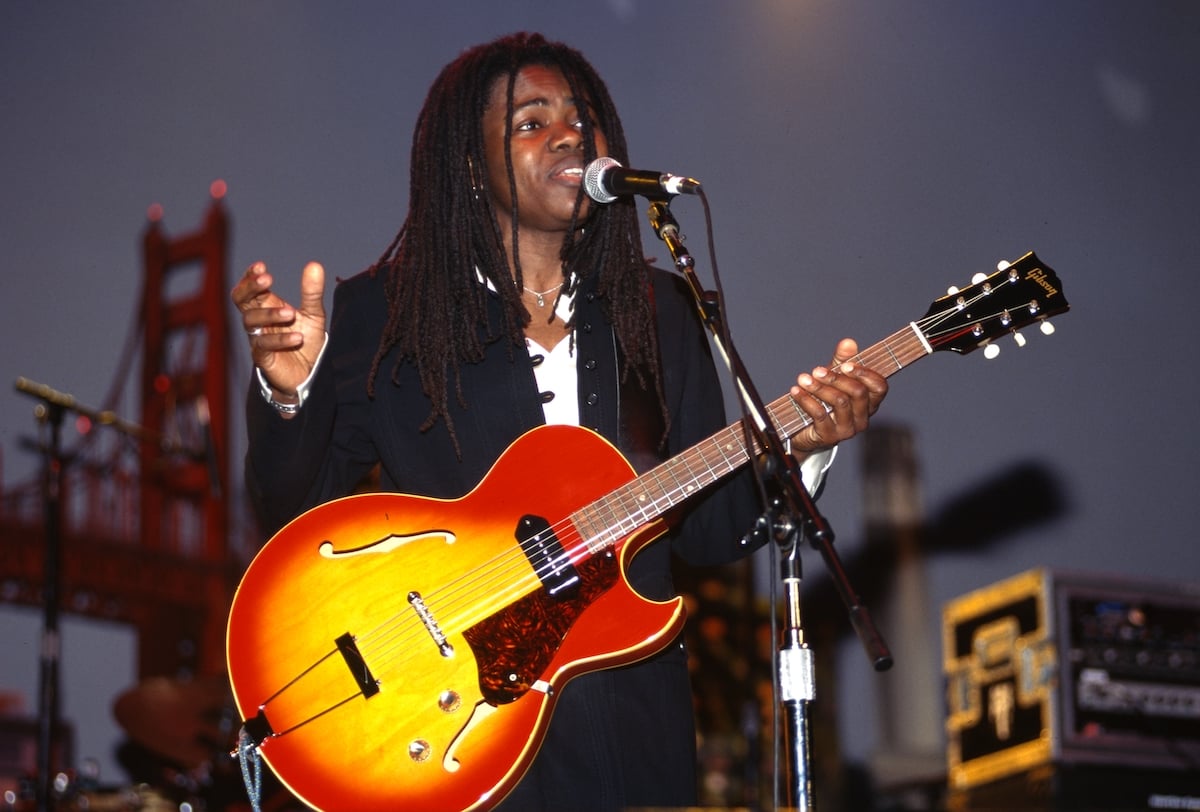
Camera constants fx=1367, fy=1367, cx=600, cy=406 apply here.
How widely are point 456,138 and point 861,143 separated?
2.99 meters

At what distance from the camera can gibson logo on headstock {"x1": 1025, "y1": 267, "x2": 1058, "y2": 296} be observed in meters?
2.54

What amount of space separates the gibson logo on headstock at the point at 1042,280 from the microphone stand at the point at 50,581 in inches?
124

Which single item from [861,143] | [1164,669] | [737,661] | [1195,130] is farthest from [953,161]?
[737,661]

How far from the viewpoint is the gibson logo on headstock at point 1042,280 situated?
2539mm

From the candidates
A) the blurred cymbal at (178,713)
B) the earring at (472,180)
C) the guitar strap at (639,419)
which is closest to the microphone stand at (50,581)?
the blurred cymbal at (178,713)

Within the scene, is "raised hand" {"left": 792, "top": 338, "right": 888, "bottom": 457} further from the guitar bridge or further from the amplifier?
the amplifier

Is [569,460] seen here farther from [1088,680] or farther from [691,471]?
[1088,680]

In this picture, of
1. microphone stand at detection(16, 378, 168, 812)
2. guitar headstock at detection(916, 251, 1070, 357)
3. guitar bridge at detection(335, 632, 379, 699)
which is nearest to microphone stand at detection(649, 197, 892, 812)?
guitar headstock at detection(916, 251, 1070, 357)

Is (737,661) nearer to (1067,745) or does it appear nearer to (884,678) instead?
(1067,745)

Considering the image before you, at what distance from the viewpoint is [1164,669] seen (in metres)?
4.73

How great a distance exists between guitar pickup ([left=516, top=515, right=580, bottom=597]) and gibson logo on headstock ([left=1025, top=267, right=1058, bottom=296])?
1018 mm

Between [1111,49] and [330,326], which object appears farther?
[1111,49]

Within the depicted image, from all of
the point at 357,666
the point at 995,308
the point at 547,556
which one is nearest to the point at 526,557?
the point at 547,556

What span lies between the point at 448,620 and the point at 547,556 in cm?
20
